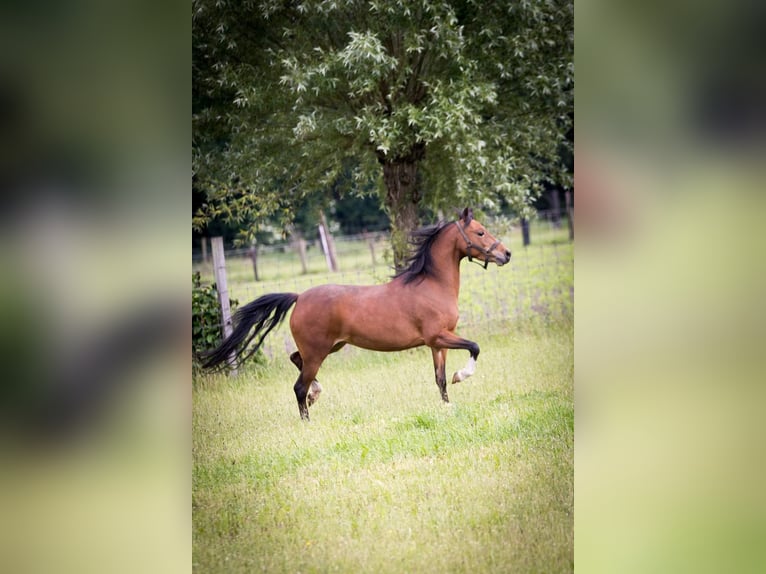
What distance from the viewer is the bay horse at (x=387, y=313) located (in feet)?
11.8

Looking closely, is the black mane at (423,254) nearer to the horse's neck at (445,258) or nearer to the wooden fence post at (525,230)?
the horse's neck at (445,258)

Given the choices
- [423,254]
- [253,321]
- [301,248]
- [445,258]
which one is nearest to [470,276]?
[445,258]

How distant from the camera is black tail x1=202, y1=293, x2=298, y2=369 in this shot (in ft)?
11.7

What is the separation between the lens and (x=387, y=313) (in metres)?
3.62

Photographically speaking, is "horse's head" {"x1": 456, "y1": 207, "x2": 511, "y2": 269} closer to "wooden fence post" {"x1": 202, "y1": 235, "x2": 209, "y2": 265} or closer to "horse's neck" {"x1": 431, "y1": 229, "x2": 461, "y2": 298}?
"horse's neck" {"x1": 431, "y1": 229, "x2": 461, "y2": 298}

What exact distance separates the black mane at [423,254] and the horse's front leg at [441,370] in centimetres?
40

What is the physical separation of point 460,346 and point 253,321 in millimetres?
1071

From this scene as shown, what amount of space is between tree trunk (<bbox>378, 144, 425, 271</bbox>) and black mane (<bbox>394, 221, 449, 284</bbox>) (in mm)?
103
